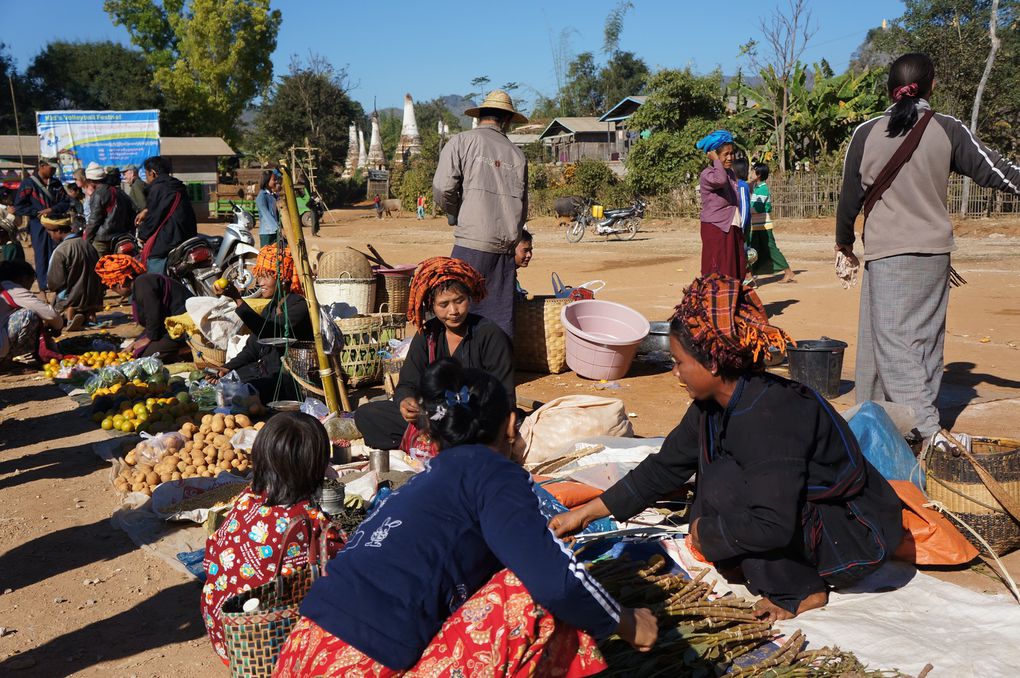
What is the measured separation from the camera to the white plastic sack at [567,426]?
4793 millimetres

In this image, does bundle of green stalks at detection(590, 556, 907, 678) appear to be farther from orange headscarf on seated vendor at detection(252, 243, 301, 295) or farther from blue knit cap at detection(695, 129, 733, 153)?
blue knit cap at detection(695, 129, 733, 153)

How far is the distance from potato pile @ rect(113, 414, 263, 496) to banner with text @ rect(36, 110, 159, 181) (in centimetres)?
2250

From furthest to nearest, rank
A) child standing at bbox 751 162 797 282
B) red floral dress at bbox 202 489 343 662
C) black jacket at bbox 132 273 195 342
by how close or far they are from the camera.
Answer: child standing at bbox 751 162 797 282, black jacket at bbox 132 273 195 342, red floral dress at bbox 202 489 343 662

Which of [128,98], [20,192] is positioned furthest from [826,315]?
[128,98]

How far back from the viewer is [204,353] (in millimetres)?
6973

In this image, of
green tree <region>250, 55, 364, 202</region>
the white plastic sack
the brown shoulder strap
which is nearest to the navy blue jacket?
the white plastic sack

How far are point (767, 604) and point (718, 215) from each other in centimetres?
490

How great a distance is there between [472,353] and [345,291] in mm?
3399

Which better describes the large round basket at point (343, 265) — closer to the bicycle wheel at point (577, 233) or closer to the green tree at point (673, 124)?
the bicycle wheel at point (577, 233)

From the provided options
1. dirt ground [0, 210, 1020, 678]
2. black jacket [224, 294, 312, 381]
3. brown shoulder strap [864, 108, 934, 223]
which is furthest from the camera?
black jacket [224, 294, 312, 381]

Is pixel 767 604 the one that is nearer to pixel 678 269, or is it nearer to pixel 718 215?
pixel 718 215

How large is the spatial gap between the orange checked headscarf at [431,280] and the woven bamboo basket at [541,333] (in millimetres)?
2630

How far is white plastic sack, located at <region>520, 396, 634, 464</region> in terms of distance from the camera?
4793 mm

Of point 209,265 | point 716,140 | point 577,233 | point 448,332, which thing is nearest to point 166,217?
point 209,265
